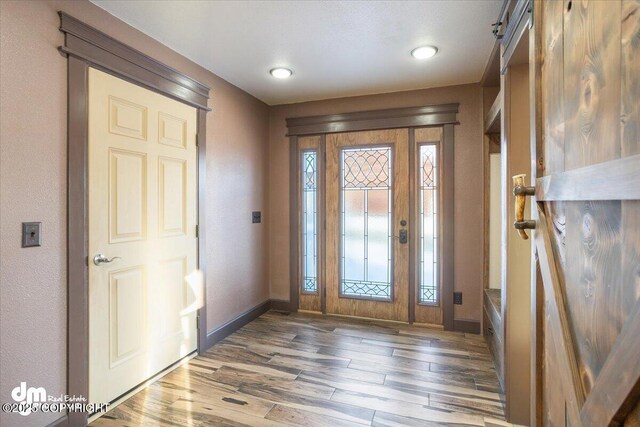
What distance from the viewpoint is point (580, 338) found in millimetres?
785

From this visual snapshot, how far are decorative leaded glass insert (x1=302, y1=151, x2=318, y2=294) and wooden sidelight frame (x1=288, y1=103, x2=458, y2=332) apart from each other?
3.1 inches

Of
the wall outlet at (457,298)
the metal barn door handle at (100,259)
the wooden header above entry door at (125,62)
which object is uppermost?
the wooden header above entry door at (125,62)

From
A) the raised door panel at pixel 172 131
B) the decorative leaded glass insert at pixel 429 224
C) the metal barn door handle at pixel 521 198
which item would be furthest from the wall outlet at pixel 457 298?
the raised door panel at pixel 172 131

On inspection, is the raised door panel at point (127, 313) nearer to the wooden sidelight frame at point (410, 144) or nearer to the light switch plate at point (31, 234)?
the light switch plate at point (31, 234)

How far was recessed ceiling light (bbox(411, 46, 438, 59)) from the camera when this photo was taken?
243 centimetres

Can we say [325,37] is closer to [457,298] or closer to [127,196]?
[127,196]

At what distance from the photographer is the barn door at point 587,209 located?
0.58 m

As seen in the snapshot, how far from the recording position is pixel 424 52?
249 cm

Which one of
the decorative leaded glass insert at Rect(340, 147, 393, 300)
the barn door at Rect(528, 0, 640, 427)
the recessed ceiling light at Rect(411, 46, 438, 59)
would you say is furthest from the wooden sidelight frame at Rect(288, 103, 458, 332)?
the barn door at Rect(528, 0, 640, 427)

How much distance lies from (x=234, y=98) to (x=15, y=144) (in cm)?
195

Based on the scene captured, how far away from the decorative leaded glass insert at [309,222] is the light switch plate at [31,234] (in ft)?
8.06

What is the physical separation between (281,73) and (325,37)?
717 mm

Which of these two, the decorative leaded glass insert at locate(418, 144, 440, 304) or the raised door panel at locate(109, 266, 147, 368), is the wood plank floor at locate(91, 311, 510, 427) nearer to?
the raised door panel at locate(109, 266, 147, 368)

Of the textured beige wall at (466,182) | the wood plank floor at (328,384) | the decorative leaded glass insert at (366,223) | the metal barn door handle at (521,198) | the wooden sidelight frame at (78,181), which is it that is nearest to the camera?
the metal barn door handle at (521,198)
